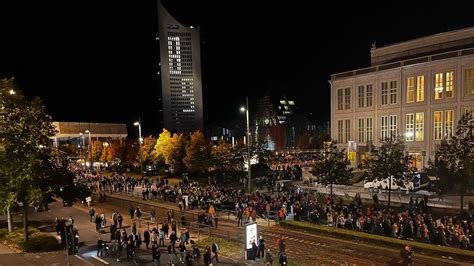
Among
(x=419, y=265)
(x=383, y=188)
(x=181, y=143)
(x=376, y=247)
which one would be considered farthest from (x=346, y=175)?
(x=181, y=143)

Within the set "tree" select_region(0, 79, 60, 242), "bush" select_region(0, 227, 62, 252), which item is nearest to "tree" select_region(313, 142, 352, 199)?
"bush" select_region(0, 227, 62, 252)

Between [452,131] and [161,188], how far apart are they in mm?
35185

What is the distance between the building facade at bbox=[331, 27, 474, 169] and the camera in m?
48.4

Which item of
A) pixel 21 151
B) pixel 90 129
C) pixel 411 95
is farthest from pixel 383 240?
pixel 90 129

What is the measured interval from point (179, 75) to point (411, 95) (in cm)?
13606

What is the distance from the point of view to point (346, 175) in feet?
115

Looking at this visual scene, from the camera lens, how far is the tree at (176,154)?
203ft

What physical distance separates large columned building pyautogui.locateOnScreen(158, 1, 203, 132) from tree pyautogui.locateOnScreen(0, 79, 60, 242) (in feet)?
495

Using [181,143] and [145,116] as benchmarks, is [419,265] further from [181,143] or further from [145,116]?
[145,116]

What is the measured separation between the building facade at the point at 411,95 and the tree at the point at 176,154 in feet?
79.2

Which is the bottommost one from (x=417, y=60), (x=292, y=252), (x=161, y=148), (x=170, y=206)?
(x=170, y=206)

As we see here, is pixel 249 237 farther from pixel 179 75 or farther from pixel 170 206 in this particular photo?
pixel 179 75

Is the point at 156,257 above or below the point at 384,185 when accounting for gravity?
above

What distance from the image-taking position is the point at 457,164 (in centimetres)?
2938
